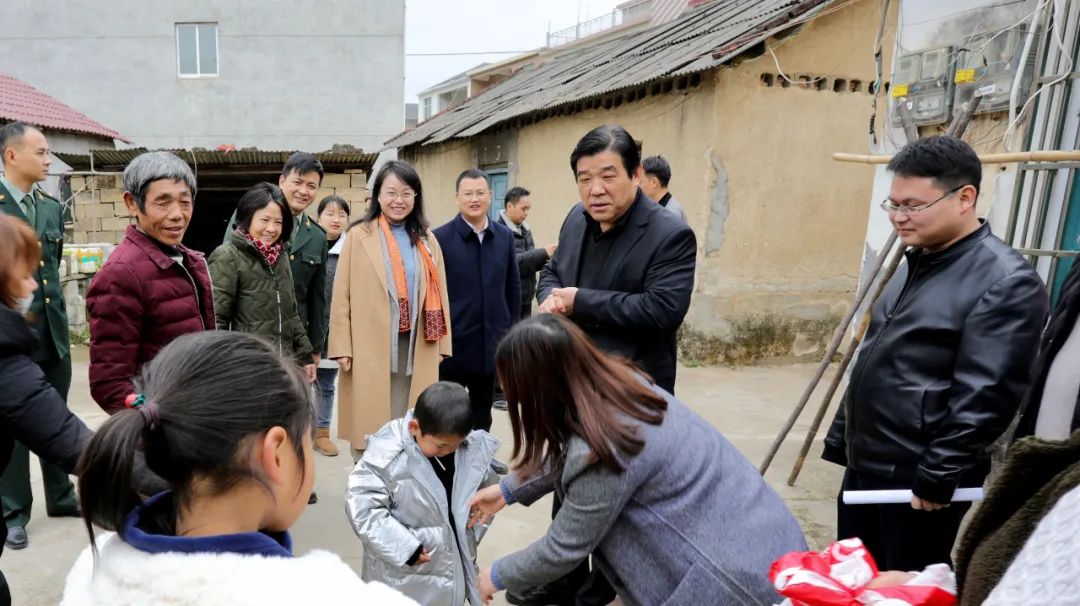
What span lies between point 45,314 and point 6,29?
1496 cm

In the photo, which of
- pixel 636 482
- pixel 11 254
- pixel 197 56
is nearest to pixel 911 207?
pixel 636 482

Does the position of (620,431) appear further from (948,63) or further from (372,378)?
(948,63)

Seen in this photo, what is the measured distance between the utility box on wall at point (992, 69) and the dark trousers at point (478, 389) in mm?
2737

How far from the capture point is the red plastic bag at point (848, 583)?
3.61 ft

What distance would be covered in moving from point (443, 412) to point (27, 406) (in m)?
1.03

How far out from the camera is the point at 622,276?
7.55 feet

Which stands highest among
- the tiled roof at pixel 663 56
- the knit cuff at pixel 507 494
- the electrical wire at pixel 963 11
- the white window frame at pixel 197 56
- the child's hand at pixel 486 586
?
the white window frame at pixel 197 56

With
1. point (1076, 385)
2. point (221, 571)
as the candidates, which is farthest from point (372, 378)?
point (1076, 385)

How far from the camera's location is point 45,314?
2855mm

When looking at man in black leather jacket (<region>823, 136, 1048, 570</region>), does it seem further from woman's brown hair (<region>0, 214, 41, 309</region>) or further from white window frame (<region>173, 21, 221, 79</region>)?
white window frame (<region>173, 21, 221, 79</region>)

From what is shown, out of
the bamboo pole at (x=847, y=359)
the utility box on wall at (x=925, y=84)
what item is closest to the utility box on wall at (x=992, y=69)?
the utility box on wall at (x=925, y=84)

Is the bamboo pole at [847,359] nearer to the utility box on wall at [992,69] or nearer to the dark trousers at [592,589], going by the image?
the utility box on wall at [992,69]

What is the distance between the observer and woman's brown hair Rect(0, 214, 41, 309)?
1.55 metres

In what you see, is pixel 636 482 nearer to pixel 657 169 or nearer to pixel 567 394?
pixel 567 394
